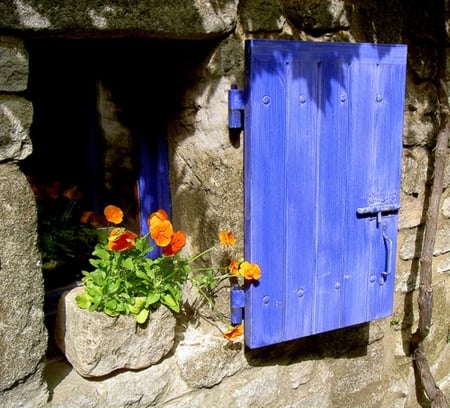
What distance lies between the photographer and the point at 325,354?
266cm

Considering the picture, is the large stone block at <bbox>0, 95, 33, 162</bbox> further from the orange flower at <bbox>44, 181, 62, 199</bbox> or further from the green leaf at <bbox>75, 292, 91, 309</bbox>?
the orange flower at <bbox>44, 181, 62, 199</bbox>

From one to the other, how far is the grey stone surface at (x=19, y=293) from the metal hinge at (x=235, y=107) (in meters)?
0.74

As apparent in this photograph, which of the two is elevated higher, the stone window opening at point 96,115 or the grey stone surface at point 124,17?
the grey stone surface at point 124,17

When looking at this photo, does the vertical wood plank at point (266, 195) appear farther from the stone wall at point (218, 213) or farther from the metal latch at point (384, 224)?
the metal latch at point (384, 224)

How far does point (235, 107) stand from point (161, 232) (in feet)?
1.69

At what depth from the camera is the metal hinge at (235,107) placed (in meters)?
2.06

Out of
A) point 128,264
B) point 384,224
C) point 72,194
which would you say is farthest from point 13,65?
point 384,224

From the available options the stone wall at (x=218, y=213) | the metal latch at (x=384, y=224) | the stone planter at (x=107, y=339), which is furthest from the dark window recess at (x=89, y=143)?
the metal latch at (x=384, y=224)

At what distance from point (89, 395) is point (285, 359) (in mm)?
888

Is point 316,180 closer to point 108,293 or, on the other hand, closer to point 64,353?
point 108,293

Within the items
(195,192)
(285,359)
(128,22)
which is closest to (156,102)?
(195,192)

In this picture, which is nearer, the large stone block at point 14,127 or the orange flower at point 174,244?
the large stone block at point 14,127

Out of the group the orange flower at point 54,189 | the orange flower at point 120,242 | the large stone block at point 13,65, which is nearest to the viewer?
the large stone block at point 13,65

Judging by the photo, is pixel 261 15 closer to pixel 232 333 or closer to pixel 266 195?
pixel 266 195
